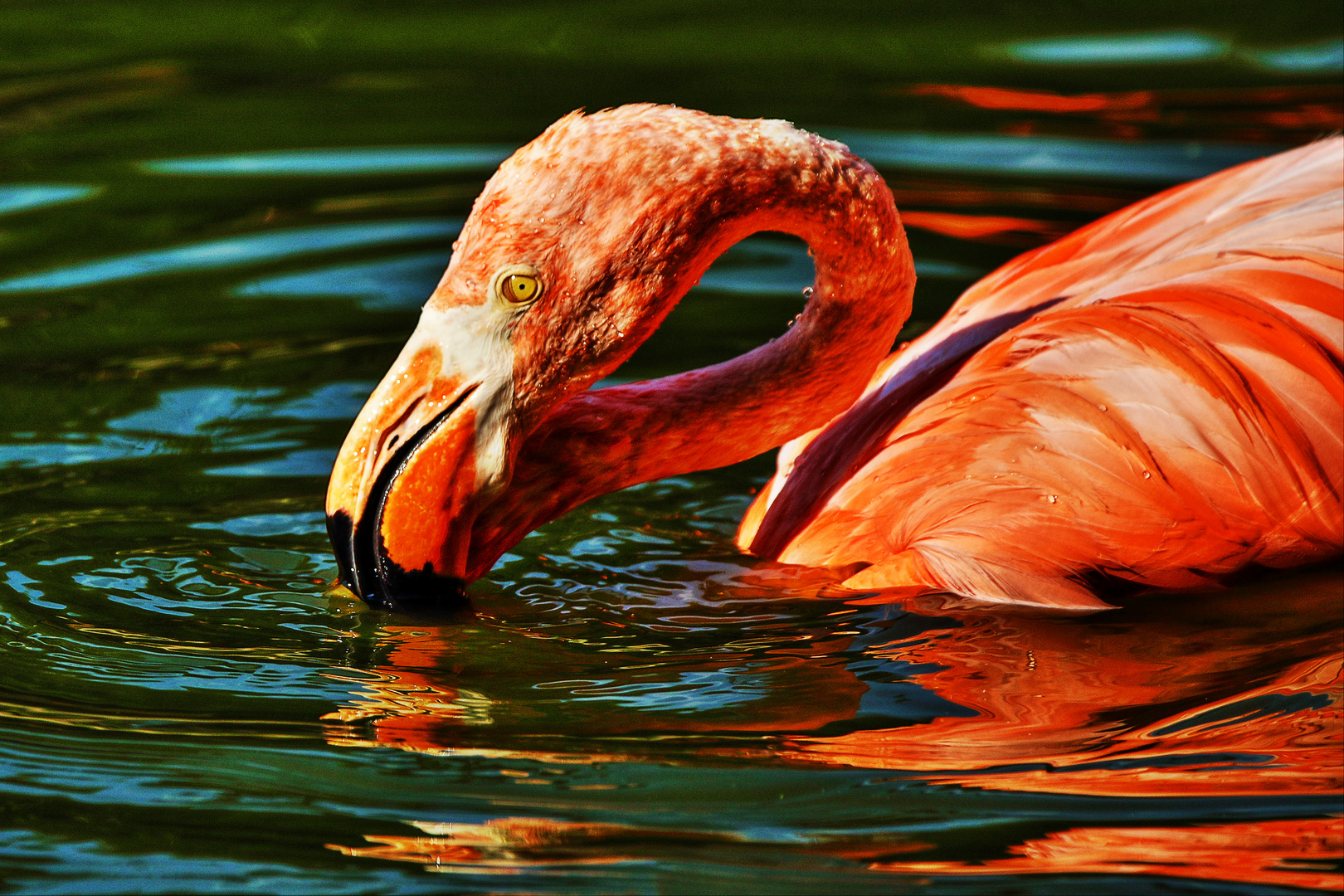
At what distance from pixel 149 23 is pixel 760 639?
678 cm

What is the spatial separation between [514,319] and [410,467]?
1.21 ft

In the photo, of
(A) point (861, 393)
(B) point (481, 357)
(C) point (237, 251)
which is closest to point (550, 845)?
(B) point (481, 357)

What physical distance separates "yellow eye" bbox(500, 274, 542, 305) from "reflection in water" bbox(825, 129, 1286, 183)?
437 cm

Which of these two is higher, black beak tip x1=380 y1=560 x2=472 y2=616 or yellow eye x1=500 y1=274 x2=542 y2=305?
yellow eye x1=500 y1=274 x2=542 y2=305

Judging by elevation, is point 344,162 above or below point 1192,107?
below

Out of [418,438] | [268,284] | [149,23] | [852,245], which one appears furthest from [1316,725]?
[149,23]

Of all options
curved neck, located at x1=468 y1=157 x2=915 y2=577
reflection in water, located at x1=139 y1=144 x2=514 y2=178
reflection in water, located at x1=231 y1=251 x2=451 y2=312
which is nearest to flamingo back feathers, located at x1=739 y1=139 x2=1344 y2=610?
curved neck, located at x1=468 y1=157 x2=915 y2=577

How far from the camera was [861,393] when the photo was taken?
4.16 meters

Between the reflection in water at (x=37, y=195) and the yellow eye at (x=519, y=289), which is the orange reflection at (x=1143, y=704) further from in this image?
the reflection in water at (x=37, y=195)

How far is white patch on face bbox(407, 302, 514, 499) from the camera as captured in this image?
341 cm

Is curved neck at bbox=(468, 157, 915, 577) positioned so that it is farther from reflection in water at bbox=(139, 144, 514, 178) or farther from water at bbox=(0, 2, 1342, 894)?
reflection in water at bbox=(139, 144, 514, 178)

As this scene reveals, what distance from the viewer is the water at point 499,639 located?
269cm

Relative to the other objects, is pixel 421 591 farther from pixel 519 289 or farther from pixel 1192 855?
pixel 1192 855

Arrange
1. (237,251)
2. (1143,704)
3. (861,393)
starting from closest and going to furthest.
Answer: (1143,704) < (861,393) < (237,251)
